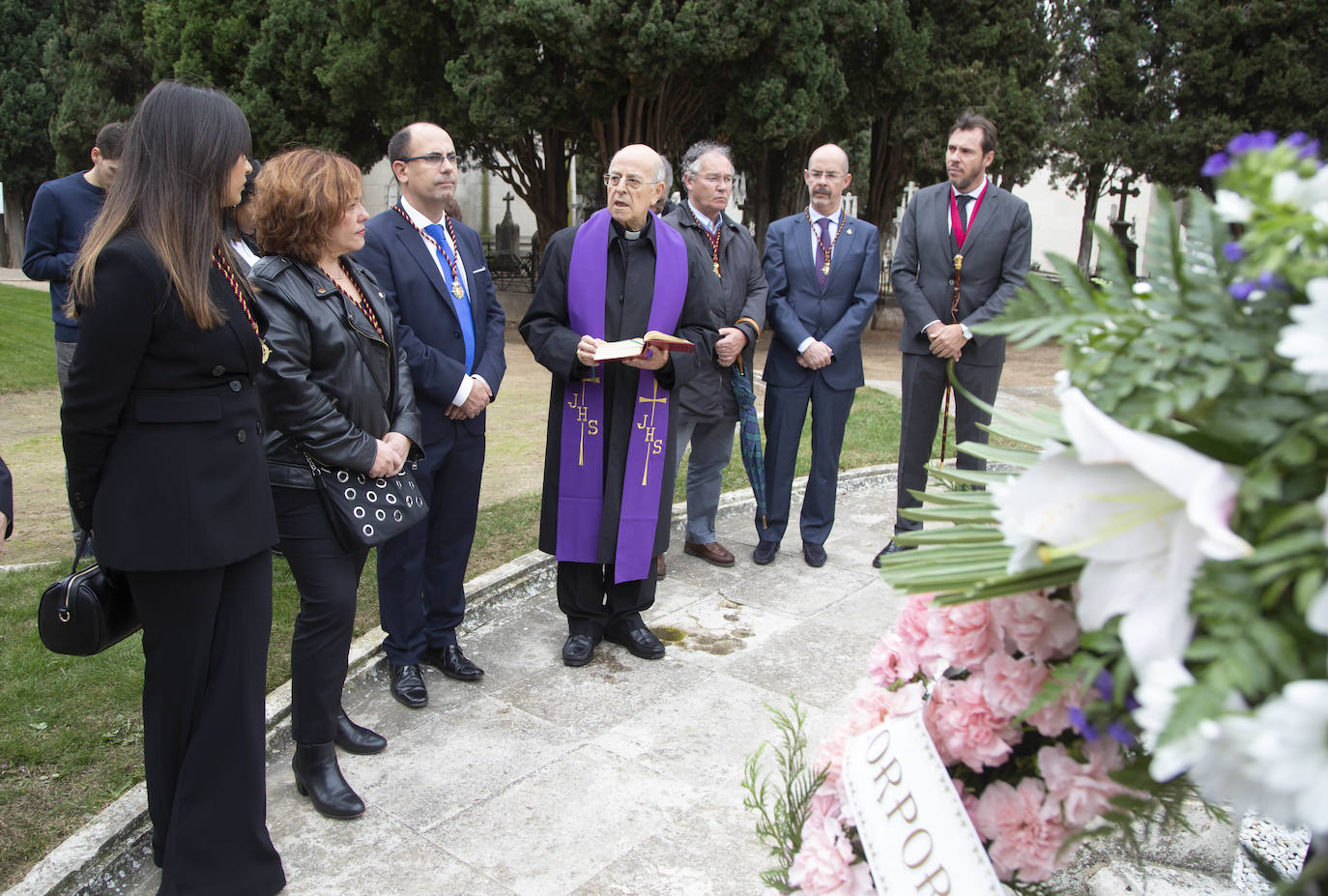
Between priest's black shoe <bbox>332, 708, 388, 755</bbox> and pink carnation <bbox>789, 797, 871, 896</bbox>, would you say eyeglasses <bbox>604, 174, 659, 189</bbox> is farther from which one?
pink carnation <bbox>789, 797, 871, 896</bbox>

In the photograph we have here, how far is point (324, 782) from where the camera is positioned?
3.45 meters

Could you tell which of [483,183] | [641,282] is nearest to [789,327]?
[641,282]

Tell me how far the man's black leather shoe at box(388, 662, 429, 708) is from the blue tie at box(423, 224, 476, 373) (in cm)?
124

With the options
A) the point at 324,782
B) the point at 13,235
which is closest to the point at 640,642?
the point at 324,782

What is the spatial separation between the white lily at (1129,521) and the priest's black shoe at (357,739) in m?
3.15

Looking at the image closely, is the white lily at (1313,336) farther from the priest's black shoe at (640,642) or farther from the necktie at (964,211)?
the necktie at (964,211)

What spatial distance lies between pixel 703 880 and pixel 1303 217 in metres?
2.55

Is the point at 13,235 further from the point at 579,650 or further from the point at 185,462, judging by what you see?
the point at 185,462

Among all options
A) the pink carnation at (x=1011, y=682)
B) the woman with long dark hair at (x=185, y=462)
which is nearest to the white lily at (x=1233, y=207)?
the pink carnation at (x=1011, y=682)

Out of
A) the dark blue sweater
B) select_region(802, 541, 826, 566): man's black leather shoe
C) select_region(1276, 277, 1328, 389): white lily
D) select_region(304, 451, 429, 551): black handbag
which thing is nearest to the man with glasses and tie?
select_region(802, 541, 826, 566): man's black leather shoe

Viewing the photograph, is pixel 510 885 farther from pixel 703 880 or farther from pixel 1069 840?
pixel 1069 840

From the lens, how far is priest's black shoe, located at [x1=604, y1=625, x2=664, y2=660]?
4.74 m

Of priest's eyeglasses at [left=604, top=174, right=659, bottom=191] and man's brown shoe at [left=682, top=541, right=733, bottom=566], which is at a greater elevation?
priest's eyeglasses at [left=604, top=174, right=659, bottom=191]

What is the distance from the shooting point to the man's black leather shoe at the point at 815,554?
6148 mm
